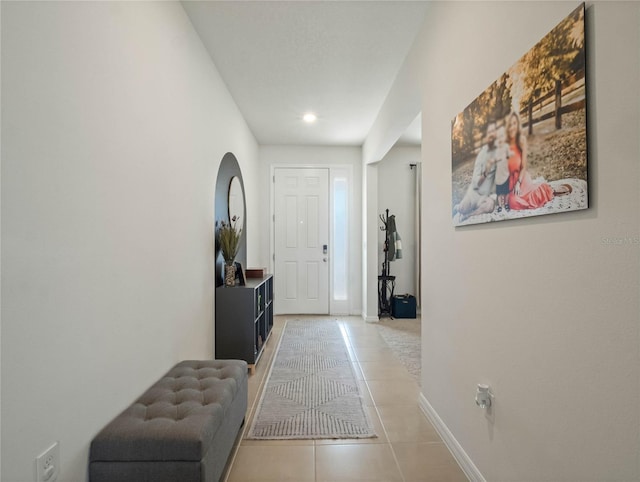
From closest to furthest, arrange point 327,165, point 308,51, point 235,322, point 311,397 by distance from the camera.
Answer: point 311,397
point 308,51
point 235,322
point 327,165

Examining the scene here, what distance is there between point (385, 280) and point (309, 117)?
8.96ft

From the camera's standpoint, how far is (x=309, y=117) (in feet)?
13.7

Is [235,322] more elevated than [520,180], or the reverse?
[520,180]

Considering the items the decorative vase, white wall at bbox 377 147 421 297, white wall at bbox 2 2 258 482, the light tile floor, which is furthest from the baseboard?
white wall at bbox 377 147 421 297

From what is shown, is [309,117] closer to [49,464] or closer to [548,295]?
[548,295]

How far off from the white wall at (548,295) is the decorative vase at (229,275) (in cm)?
187

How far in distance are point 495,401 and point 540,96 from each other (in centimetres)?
121

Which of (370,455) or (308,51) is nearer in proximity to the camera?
(370,455)

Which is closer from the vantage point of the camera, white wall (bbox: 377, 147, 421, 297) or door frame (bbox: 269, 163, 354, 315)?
door frame (bbox: 269, 163, 354, 315)

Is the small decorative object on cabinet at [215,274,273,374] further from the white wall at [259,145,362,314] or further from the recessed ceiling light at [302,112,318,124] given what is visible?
the white wall at [259,145,362,314]

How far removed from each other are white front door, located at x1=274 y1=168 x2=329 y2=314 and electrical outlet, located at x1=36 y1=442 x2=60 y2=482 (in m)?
4.33

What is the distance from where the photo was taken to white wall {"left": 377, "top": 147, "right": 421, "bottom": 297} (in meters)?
5.57

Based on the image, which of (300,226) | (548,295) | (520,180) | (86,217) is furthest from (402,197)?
(86,217)

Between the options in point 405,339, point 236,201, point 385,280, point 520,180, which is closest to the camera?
point 520,180
